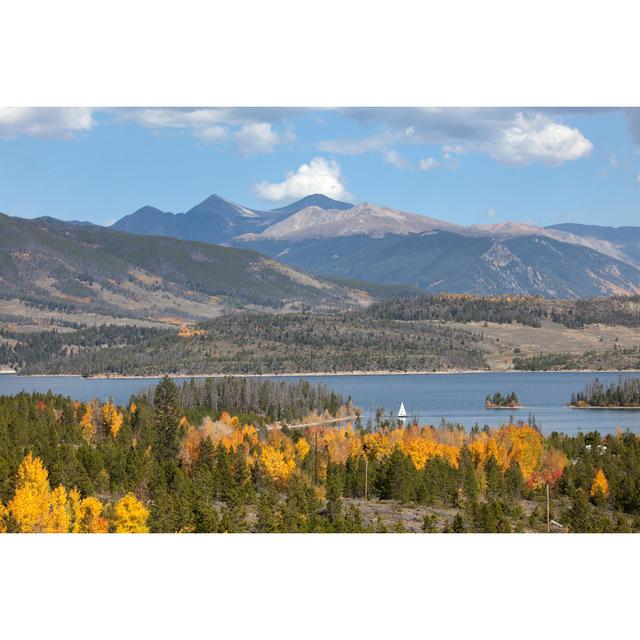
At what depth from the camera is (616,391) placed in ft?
591

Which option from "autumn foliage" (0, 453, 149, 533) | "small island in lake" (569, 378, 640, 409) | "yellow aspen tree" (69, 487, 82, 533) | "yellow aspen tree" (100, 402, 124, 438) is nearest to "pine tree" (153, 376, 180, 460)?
"yellow aspen tree" (100, 402, 124, 438)

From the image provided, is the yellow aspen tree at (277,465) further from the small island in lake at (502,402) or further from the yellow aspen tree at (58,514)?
the small island in lake at (502,402)

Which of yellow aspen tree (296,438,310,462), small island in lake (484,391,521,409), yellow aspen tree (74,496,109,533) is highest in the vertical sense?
small island in lake (484,391,521,409)

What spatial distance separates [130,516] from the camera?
58.7 metres

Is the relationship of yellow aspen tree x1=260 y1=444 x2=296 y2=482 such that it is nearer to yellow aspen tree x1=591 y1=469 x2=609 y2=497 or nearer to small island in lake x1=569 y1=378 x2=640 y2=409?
yellow aspen tree x1=591 y1=469 x2=609 y2=497

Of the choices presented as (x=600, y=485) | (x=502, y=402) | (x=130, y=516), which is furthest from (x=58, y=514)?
(x=502, y=402)

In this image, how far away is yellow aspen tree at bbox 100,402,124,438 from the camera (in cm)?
10156

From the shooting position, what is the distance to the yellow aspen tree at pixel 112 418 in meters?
102

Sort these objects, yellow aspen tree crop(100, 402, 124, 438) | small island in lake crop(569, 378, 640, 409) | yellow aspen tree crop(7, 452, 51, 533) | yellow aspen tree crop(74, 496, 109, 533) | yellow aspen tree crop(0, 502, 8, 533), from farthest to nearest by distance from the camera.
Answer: small island in lake crop(569, 378, 640, 409) < yellow aspen tree crop(100, 402, 124, 438) < yellow aspen tree crop(74, 496, 109, 533) < yellow aspen tree crop(0, 502, 8, 533) < yellow aspen tree crop(7, 452, 51, 533)

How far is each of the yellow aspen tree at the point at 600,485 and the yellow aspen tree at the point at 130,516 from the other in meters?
30.0

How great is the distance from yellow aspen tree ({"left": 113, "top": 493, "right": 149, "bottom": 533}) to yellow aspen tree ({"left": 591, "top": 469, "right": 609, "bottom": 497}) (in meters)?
30.0

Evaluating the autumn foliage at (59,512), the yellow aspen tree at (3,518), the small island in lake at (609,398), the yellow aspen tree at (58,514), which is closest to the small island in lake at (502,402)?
the small island in lake at (609,398)

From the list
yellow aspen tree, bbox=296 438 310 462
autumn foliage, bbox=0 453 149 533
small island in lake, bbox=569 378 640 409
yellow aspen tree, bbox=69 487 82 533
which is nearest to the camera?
autumn foliage, bbox=0 453 149 533
